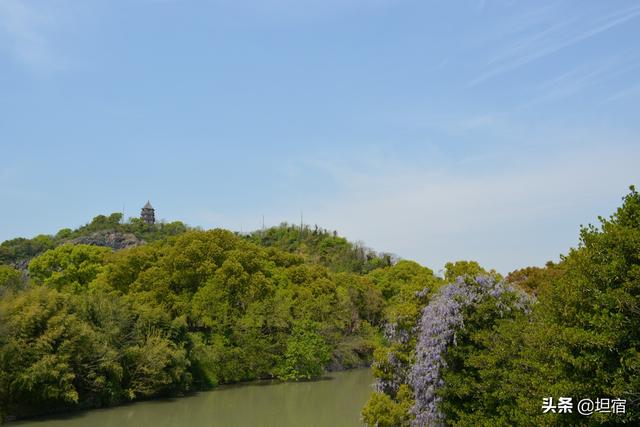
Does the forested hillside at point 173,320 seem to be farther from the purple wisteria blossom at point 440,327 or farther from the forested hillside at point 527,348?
the forested hillside at point 527,348


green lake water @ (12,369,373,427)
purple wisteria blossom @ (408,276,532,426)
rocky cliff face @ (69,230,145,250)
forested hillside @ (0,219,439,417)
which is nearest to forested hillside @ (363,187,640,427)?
purple wisteria blossom @ (408,276,532,426)

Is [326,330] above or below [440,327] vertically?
below

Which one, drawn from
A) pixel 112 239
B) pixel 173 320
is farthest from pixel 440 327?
pixel 112 239

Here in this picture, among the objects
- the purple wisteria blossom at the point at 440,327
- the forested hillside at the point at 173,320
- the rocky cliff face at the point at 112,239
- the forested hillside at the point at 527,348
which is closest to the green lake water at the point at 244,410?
the forested hillside at the point at 173,320

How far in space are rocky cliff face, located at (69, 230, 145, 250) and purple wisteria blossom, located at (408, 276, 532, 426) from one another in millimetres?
64914

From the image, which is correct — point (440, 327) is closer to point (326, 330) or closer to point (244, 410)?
point (244, 410)

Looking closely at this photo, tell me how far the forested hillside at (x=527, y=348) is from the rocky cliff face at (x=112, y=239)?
211 ft

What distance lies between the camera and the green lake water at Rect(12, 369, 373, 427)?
22.0 m

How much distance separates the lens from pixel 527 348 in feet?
35.8

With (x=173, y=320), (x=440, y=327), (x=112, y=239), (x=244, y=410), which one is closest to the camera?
Answer: (x=440, y=327)

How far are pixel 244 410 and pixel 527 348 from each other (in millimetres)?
17181

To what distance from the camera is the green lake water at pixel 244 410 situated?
72.0 ft

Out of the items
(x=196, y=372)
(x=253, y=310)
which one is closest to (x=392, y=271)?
(x=253, y=310)

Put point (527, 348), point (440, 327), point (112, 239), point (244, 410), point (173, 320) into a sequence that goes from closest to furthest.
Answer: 1. point (527, 348)
2. point (440, 327)
3. point (244, 410)
4. point (173, 320)
5. point (112, 239)
